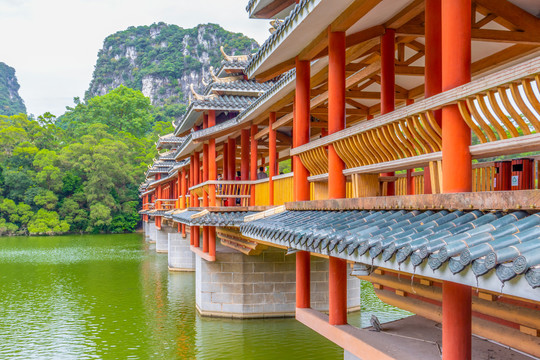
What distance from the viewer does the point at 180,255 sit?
94.4 ft

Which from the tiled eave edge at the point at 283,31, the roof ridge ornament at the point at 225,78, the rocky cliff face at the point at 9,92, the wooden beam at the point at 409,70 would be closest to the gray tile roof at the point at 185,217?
the roof ridge ornament at the point at 225,78

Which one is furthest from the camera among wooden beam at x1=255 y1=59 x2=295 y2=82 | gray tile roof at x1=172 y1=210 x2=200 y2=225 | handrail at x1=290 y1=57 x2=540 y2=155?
gray tile roof at x1=172 y1=210 x2=200 y2=225

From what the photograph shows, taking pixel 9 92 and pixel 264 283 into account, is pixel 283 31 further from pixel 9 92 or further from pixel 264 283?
pixel 9 92

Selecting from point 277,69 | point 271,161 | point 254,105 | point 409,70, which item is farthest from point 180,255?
point 409,70

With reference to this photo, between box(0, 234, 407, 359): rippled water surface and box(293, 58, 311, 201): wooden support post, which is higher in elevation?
box(293, 58, 311, 201): wooden support post

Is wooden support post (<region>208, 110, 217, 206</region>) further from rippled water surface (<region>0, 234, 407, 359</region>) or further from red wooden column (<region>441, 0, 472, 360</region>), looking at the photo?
red wooden column (<region>441, 0, 472, 360</region>)

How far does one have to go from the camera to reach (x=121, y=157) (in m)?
68.2

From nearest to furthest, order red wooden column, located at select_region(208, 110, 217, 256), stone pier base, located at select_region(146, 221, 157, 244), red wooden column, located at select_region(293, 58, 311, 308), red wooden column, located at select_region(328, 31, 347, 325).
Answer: red wooden column, located at select_region(328, 31, 347, 325) → red wooden column, located at select_region(293, 58, 311, 308) → red wooden column, located at select_region(208, 110, 217, 256) → stone pier base, located at select_region(146, 221, 157, 244)

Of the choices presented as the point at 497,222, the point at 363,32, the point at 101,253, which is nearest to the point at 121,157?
the point at 101,253

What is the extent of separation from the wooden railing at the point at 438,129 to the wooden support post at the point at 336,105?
149 mm

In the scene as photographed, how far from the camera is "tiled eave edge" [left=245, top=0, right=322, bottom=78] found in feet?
21.4

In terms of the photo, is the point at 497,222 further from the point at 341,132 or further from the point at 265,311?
the point at 265,311

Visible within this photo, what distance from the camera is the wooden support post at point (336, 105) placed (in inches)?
270

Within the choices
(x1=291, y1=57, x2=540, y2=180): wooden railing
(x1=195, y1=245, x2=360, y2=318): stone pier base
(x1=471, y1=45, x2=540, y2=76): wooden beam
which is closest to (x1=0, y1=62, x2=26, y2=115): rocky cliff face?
(x1=195, y1=245, x2=360, y2=318): stone pier base
